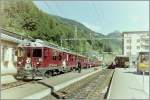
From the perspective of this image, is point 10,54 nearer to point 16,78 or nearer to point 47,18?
point 16,78

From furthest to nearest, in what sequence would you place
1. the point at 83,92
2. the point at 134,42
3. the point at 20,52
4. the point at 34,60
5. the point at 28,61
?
the point at 134,42, the point at 20,52, the point at 34,60, the point at 28,61, the point at 83,92

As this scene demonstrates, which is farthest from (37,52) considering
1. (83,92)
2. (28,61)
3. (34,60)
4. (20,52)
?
(83,92)

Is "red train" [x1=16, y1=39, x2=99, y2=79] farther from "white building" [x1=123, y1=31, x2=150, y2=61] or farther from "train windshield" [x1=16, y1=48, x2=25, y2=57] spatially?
"white building" [x1=123, y1=31, x2=150, y2=61]

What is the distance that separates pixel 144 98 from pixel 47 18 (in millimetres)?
46261

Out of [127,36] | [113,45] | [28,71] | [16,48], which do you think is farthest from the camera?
[113,45]

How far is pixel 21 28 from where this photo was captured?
5525 centimetres

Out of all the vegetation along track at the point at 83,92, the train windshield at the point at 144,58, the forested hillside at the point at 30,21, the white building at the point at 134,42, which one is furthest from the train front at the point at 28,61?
the white building at the point at 134,42

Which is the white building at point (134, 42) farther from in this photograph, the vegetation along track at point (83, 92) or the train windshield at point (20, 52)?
the vegetation along track at point (83, 92)

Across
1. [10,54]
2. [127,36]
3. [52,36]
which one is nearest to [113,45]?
[127,36]

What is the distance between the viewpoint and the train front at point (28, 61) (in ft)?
96.2

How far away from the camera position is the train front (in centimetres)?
2931

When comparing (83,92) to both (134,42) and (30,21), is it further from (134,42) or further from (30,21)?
(134,42)

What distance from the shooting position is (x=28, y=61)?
99.2ft

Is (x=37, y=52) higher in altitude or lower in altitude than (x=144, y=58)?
higher
